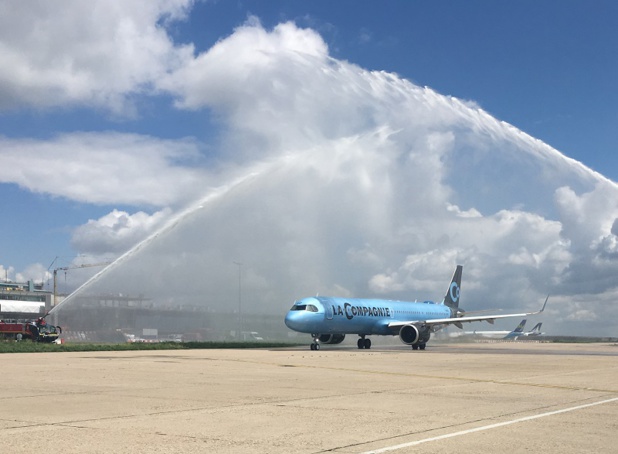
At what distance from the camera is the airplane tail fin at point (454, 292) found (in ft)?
279

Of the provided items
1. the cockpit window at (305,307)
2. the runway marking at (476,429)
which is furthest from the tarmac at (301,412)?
the cockpit window at (305,307)

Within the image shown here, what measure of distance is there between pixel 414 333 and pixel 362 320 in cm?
467

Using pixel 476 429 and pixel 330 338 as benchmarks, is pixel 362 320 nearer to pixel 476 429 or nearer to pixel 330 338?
pixel 330 338

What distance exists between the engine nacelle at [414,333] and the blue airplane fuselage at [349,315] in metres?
3.40

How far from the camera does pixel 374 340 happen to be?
8081 cm

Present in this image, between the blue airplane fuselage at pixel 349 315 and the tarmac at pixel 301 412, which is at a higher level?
the blue airplane fuselage at pixel 349 315

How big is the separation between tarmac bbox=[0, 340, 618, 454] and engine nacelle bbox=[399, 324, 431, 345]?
34.2 m

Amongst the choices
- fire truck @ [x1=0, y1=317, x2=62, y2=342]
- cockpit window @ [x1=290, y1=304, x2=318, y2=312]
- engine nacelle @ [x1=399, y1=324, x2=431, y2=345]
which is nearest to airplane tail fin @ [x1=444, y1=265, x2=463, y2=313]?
engine nacelle @ [x1=399, y1=324, x2=431, y2=345]

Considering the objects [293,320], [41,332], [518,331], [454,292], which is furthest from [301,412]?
[518,331]

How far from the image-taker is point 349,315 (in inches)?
2340

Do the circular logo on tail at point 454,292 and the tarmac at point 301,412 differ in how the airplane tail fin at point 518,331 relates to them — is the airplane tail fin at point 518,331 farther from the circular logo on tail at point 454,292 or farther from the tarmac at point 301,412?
the tarmac at point 301,412

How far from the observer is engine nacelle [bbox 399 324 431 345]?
60062 mm

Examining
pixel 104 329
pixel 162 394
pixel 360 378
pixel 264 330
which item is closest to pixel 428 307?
pixel 264 330

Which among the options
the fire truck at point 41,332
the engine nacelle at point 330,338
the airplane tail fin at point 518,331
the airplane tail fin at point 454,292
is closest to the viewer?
the fire truck at point 41,332
